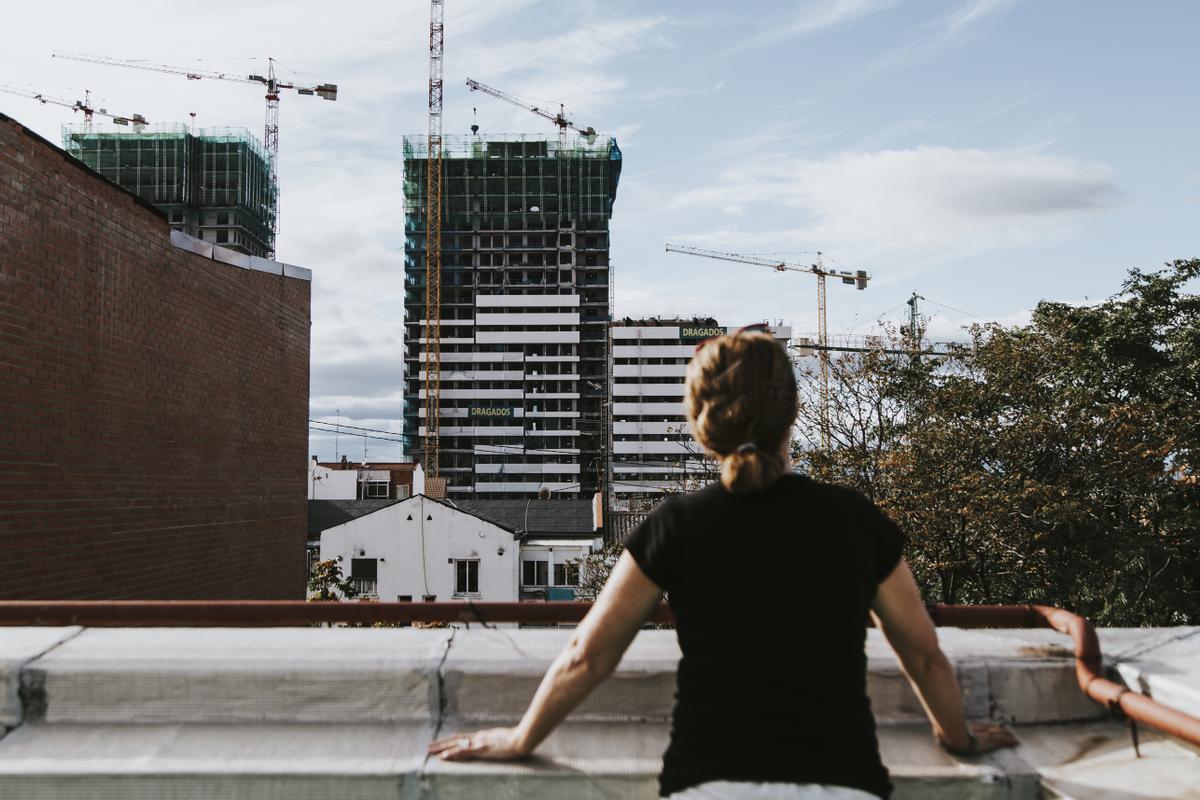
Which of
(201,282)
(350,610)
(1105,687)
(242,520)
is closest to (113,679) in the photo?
(350,610)

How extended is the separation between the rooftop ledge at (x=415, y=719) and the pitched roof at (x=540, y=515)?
126 ft

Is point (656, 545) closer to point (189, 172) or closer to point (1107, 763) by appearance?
point (1107, 763)

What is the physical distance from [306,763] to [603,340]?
345ft

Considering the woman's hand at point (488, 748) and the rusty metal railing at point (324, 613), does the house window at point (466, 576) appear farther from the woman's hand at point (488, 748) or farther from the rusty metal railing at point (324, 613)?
the woman's hand at point (488, 748)

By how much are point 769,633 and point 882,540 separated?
329 mm

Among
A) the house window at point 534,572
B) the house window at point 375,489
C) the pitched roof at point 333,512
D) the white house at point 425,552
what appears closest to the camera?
the white house at point 425,552

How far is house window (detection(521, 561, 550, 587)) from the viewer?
39.6m

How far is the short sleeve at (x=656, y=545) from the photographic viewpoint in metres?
1.64

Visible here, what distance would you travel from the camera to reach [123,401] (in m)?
8.59

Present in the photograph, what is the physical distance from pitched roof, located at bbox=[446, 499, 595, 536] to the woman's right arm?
38.8 metres

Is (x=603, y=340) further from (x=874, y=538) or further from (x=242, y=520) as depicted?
(x=874, y=538)

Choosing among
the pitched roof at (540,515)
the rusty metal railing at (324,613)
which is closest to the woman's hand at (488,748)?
the rusty metal railing at (324,613)

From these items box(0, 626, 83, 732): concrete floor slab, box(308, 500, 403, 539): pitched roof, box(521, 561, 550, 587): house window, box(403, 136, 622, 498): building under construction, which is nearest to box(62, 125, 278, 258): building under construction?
box(403, 136, 622, 498): building under construction

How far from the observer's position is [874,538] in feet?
5.55
